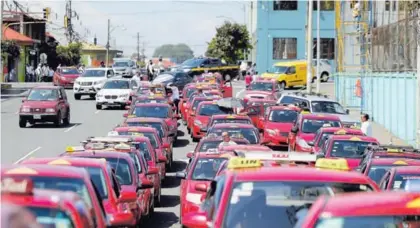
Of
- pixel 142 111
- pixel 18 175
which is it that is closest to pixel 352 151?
pixel 142 111

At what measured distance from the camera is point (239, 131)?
2606 cm

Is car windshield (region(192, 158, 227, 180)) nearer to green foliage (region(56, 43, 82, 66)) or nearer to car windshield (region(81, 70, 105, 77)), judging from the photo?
car windshield (region(81, 70, 105, 77))

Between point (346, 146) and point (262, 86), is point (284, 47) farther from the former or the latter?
point (346, 146)

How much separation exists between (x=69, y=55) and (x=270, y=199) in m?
95.7

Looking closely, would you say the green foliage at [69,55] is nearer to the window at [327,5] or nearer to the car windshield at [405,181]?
the window at [327,5]

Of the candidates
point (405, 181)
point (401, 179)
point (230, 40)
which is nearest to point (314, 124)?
point (401, 179)

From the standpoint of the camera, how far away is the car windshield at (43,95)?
128ft

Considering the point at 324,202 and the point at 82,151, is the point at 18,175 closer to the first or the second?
the point at 324,202

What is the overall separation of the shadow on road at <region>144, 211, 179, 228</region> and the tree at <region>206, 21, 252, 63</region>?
76.9m

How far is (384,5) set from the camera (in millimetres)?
46875

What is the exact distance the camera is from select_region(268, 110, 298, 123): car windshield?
33.3 metres

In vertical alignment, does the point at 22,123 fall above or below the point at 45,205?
below

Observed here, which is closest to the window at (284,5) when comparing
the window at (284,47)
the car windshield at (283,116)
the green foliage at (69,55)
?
the window at (284,47)

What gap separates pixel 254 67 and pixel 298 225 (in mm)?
75763
